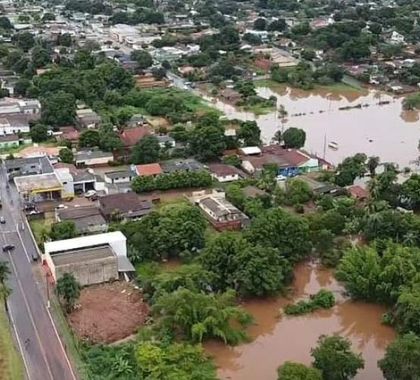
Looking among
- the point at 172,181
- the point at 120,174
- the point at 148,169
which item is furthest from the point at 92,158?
the point at 172,181

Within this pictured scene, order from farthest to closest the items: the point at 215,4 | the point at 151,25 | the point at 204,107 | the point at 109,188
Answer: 1. the point at 215,4
2. the point at 151,25
3. the point at 204,107
4. the point at 109,188

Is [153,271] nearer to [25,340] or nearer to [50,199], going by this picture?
[25,340]

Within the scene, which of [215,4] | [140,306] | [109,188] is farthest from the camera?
[215,4]

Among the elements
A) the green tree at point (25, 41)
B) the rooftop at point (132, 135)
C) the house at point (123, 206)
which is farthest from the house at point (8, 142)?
the green tree at point (25, 41)

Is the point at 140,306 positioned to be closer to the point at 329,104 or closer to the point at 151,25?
the point at 329,104

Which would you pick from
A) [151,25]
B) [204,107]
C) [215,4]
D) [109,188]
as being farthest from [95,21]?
[109,188]

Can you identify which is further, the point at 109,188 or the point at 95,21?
the point at 95,21
